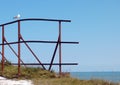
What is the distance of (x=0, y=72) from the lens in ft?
65.2

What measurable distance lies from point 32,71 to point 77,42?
93.0 inches

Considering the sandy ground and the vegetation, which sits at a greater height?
the vegetation

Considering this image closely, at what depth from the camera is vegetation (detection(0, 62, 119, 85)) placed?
1586cm

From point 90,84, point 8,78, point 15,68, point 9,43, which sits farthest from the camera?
point 15,68

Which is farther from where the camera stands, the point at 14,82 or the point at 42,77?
the point at 42,77

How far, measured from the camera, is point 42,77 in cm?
1811

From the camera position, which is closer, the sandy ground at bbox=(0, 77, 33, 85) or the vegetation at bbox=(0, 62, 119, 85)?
the vegetation at bbox=(0, 62, 119, 85)

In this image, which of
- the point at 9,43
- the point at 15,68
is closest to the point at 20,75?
the point at 9,43

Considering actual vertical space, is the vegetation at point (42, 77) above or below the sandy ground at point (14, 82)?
above

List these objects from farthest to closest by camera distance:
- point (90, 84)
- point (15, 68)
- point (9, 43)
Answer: point (15, 68), point (9, 43), point (90, 84)

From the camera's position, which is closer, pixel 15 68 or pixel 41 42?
pixel 41 42

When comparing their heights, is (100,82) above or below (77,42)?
below

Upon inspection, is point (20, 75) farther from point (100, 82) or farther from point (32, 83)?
point (100, 82)

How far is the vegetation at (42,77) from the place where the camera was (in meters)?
15.9
